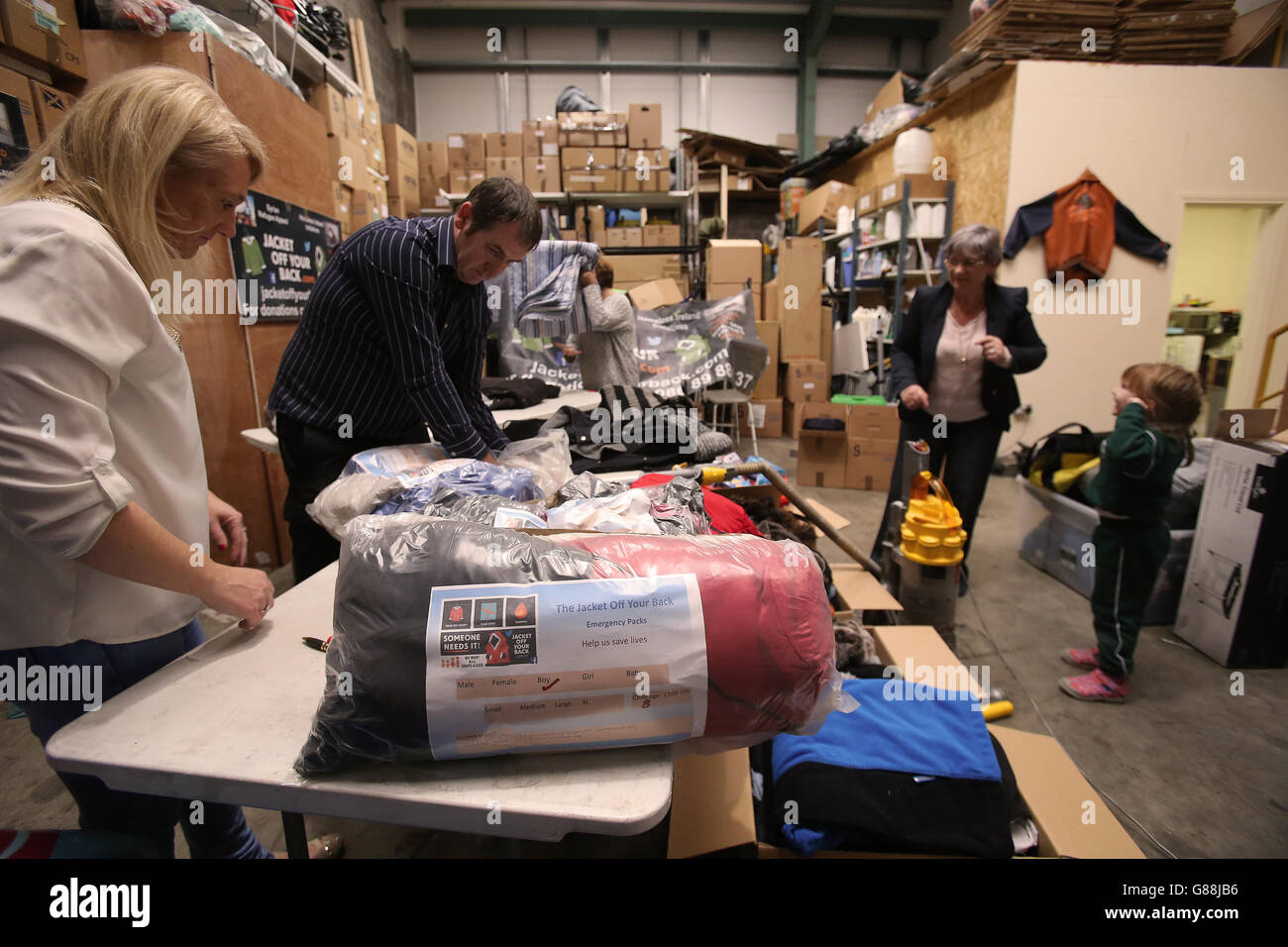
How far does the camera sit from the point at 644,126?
665 cm

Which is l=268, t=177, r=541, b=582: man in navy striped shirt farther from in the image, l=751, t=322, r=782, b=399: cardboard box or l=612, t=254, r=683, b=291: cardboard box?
l=612, t=254, r=683, b=291: cardboard box

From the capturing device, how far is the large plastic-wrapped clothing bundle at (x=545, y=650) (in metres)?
0.58

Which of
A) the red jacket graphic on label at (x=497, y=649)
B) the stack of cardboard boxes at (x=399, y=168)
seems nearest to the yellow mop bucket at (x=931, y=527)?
the red jacket graphic on label at (x=497, y=649)

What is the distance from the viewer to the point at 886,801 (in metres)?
0.99

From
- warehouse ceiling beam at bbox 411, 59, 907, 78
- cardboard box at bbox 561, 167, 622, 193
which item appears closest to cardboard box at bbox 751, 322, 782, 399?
cardboard box at bbox 561, 167, 622, 193

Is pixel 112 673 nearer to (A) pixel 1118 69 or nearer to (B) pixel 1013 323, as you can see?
(B) pixel 1013 323

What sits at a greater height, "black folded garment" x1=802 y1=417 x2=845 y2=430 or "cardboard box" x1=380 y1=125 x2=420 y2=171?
"cardboard box" x1=380 y1=125 x2=420 y2=171

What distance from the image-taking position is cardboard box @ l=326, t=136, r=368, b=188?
12.0 feet

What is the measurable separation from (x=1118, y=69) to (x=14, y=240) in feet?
21.1

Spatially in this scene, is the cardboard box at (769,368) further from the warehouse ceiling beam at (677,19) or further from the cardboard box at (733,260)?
the warehouse ceiling beam at (677,19)

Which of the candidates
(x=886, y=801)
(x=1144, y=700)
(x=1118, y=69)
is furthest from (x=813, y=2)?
(x=886, y=801)

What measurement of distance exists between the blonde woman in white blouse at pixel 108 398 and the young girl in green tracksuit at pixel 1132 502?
2.44 meters

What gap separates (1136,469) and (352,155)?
14.9 feet

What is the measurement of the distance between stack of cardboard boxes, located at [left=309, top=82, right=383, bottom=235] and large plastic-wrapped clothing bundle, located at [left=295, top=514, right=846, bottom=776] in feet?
11.8
